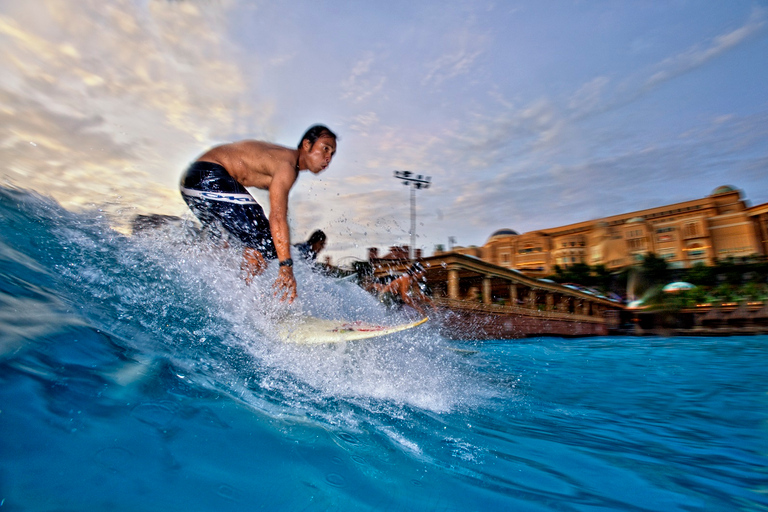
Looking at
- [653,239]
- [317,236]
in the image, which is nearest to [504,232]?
[653,239]

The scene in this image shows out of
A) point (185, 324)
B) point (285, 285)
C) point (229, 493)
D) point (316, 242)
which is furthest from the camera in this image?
point (316, 242)

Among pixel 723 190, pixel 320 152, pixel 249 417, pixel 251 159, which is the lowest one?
pixel 249 417

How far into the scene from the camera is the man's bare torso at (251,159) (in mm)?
2688

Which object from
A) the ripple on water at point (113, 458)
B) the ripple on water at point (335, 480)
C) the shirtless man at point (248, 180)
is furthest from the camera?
the shirtless man at point (248, 180)

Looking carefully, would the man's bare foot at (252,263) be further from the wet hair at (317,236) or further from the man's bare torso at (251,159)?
the wet hair at (317,236)

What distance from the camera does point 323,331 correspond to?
2.29 meters

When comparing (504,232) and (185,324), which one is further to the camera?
(504,232)

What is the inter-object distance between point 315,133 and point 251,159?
21.9 inches

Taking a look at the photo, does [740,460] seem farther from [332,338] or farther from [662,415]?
[332,338]

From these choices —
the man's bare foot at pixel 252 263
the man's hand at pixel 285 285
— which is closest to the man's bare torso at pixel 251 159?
the man's bare foot at pixel 252 263

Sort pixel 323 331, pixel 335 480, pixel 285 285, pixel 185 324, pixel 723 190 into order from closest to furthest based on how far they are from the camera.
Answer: pixel 335 480
pixel 185 324
pixel 323 331
pixel 285 285
pixel 723 190

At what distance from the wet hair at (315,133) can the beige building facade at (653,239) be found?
1806 inches

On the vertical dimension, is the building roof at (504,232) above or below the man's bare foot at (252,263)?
above

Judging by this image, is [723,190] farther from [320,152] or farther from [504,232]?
[320,152]
